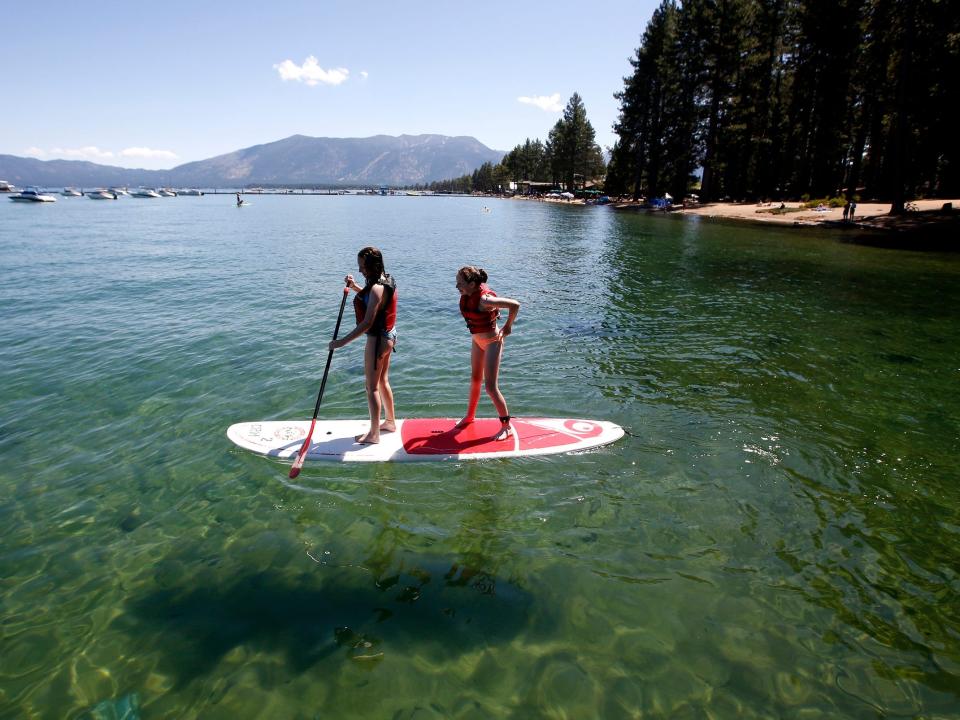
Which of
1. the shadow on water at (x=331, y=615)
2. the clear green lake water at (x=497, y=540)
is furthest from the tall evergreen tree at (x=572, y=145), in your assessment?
the shadow on water at (x=331, y=615)

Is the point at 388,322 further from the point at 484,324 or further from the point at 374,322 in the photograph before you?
the point at 484,324

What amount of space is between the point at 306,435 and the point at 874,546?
821 centimetres

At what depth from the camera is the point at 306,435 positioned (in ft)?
28.6

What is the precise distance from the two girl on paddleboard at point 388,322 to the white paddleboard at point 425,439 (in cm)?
31

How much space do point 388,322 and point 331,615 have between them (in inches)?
160

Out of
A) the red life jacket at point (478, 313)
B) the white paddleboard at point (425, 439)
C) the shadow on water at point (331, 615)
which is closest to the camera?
the shadow on water at point (331, 615)

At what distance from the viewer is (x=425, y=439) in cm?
852

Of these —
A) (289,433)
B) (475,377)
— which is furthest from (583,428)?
(289,433)

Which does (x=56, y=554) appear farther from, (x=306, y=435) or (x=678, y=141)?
(x=678, y=141)

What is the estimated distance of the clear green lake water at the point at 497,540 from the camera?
178 inches

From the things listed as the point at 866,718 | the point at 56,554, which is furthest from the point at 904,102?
the point at 56,554

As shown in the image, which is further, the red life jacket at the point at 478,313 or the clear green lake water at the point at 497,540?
the red life jacket at the point at 478,313

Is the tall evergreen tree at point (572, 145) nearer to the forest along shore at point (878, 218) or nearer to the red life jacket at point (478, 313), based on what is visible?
the forest along shore at point (878, 218)

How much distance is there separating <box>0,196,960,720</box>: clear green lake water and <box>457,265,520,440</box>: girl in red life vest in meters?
1.25
